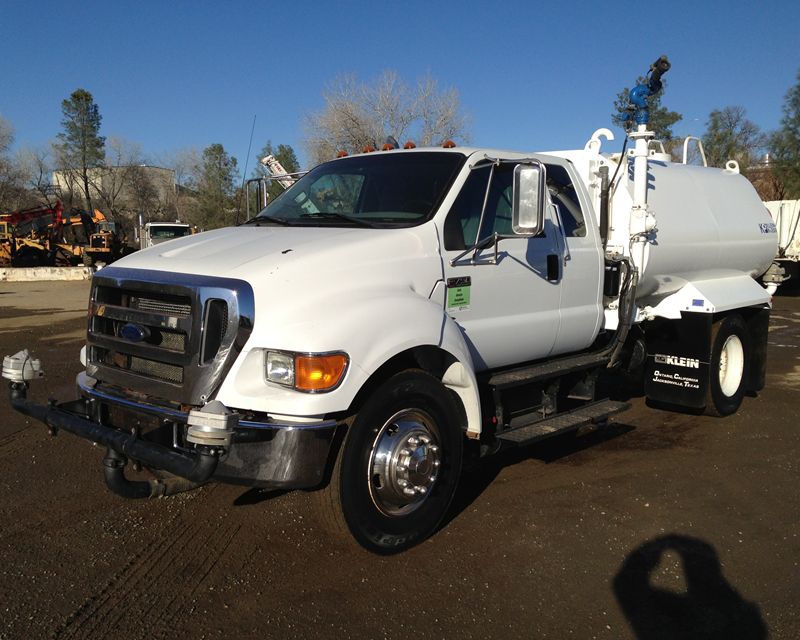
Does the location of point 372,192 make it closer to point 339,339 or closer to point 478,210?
point 478,210

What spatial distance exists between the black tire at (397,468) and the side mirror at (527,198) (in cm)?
110

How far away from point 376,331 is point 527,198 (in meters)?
1.35

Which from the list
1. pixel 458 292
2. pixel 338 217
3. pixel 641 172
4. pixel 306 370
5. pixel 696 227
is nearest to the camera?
pixel 306 370

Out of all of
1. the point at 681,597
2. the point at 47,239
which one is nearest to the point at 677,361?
the point at 681,597

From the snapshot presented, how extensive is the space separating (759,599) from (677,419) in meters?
3.86

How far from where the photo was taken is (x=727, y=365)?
7.67 metres

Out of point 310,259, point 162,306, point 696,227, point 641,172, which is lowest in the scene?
point 162,306

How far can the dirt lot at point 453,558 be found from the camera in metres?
3.43

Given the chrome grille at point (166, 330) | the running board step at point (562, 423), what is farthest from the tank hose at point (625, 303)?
the chrome grille at point (166, 330)

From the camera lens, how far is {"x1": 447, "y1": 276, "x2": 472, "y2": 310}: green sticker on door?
4465 millimetres

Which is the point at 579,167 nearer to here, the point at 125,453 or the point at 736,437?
the point at 736,437

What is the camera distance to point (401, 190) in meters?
4.84

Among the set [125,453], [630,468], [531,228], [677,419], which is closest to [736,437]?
[677,419]

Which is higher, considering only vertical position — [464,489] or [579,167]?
[579,167]
